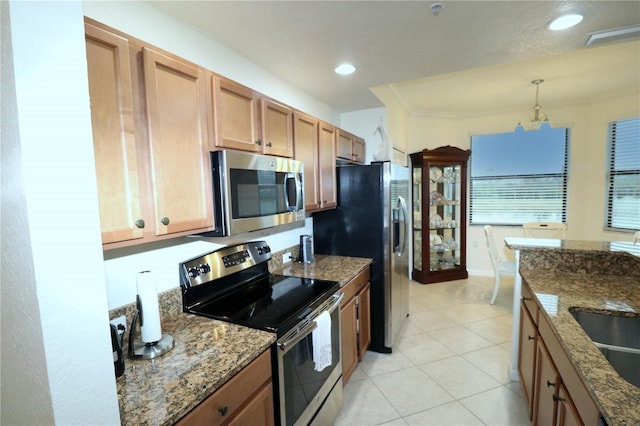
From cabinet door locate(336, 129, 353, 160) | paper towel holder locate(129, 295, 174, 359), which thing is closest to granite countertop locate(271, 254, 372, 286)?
cabinet door locate(336, 129, 353, 160)

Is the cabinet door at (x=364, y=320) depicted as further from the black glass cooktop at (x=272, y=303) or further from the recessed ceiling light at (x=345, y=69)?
the recessed ceiling light at (x=345, y=69)

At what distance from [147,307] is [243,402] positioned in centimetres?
54

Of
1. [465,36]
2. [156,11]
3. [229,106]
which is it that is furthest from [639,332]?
[156,11]

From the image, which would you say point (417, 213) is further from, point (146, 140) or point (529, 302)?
point (146, 140)

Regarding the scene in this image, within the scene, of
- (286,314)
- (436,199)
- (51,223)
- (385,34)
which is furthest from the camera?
(436,199)

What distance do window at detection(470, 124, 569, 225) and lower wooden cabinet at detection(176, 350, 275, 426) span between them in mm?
4644

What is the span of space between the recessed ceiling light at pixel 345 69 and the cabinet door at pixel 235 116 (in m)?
0.86

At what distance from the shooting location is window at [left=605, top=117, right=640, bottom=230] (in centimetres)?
373

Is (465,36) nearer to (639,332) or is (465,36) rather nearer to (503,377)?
(639,332)

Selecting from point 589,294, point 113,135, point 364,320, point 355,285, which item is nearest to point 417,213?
point 364,320

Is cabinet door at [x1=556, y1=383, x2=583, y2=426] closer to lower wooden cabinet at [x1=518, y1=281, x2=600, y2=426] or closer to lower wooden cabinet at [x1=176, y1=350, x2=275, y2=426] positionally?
lower wooden cabinet at [x1=518, y1=281, x2=600, y2=426]

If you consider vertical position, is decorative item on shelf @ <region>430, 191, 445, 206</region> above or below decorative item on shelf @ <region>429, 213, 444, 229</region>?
above

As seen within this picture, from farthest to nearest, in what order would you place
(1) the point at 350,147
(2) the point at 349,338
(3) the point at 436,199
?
(3) the point at 436,199
(1) the point at 350,147
(2) the point at 349,338

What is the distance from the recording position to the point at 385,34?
70.9 inches
